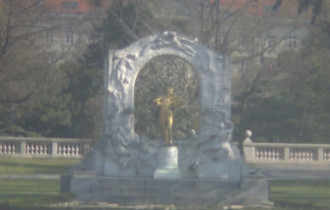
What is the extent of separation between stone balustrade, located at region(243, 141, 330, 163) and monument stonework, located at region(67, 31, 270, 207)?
15.0m

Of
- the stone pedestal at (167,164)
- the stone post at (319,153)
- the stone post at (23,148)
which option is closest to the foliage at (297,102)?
the stone post at (319,153)

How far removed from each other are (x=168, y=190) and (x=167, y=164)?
1.22m

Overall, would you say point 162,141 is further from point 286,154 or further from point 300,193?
point 286,154

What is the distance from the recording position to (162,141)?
23719 mm

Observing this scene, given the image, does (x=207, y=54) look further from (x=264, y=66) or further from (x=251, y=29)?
(x=264, y=66)

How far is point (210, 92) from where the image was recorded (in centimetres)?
2367

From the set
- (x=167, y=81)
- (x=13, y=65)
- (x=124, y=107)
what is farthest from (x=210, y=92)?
(x=13, y=65)

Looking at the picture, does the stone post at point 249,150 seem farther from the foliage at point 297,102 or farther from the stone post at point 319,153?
the foliage at point 297,102

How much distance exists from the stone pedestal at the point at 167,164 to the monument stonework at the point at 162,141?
20 centimetres

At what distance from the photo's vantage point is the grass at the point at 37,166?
30422 millimetres

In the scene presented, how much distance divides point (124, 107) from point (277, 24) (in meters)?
20.3

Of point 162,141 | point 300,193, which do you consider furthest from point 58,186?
point 300,193

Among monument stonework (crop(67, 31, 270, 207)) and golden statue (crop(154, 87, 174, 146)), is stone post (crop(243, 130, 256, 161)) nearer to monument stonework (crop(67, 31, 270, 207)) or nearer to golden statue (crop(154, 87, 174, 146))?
monument stonework (crop(67, 31, 270, 207))

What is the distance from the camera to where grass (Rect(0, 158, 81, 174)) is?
30.4 metres
